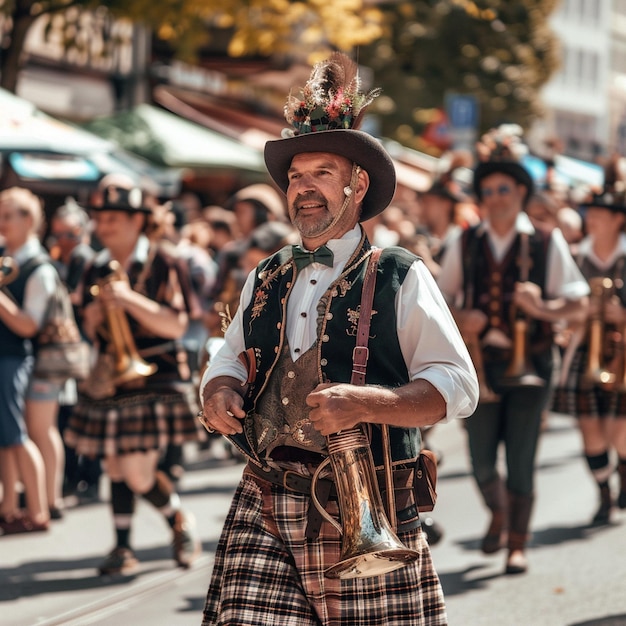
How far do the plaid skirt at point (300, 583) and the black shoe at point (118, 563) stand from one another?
11.0 ft

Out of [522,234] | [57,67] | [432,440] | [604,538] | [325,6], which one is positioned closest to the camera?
[522,234]

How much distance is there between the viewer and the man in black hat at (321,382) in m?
Result: 3.96

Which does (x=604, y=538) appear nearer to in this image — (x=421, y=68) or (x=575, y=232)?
(x=575, y=232)

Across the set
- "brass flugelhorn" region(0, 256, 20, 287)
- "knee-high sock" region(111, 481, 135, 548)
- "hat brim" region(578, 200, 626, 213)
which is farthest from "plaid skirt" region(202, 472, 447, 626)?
"hat brim" region(578, 200, 626, 213)

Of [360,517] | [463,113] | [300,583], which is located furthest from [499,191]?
[463,113]

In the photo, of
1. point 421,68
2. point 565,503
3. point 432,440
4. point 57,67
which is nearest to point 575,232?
point 432,440

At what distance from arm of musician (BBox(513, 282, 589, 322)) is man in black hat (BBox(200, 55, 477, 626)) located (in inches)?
117

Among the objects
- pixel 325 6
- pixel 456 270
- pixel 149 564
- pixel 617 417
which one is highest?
pixel 325 6

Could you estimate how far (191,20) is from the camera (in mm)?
14320

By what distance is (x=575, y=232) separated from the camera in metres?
12.0

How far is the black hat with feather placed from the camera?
4129 mm

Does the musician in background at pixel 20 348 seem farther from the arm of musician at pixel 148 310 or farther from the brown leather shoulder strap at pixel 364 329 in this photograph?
the brown leather shoulder strap at pixel 364 329

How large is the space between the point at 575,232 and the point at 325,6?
4.79 m

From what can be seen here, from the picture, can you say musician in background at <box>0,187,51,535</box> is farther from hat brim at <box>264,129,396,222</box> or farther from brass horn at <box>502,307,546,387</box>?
hat brim at <box>264,129,396,222</box>
